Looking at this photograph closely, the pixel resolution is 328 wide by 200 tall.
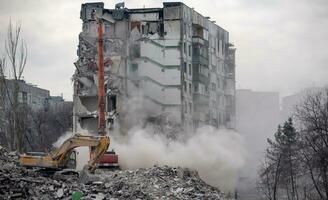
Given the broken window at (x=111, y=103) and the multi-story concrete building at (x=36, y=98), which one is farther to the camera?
the multi-story concrete building at (x=36, y=98)

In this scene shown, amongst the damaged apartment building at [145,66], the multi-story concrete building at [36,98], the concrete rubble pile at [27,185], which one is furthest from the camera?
the multi-story concrete building at [36,98]

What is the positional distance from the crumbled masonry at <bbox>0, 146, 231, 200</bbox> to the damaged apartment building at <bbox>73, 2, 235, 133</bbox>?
20.5 m

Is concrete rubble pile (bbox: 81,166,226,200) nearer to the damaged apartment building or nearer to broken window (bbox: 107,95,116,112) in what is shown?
the damaged apartment building

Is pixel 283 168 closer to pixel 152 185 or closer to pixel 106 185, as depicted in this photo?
pixel 152 185

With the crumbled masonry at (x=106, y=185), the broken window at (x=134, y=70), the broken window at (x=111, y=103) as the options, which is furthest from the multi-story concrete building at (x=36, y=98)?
the crumbled masonry at (x=106, y=185)

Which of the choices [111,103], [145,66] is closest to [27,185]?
[111,103]

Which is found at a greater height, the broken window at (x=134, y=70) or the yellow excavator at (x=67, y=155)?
the broken window at (x=134, y=70)

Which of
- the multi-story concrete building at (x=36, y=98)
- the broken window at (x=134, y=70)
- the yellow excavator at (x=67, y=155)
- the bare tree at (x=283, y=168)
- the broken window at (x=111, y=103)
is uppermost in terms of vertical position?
the broken window at (x=134, y=70)

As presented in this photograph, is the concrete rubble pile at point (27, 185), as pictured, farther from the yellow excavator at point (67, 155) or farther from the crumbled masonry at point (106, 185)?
the yellow excavator at point (67, 155)

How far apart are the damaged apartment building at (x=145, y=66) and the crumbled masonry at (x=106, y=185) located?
20493 millimetres

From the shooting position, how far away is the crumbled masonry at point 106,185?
80.0 feet

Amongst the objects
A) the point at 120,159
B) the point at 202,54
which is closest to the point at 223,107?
the point at 202,54

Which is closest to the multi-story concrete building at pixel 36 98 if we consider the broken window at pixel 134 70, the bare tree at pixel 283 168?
the broken window at pixel 134 70

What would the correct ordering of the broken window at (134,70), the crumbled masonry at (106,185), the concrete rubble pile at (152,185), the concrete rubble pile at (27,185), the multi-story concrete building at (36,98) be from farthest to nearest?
the multi-story concrete building at (36,98), the broken window at (134,70), the concrete rubble pile at (152,185), the crumbled masonry at (106,185), the concrete rubble pile at (27,185)
